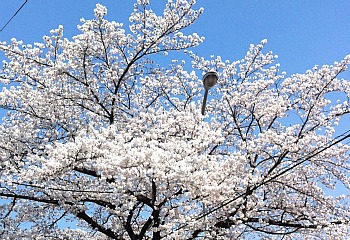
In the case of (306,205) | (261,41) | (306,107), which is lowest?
(306,205)

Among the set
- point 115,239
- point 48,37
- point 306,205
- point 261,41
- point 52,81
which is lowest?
point 115,239

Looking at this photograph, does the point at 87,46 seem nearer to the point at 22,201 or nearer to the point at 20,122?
the point at 20,122

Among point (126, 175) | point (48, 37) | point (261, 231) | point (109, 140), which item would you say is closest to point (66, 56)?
point (48, 37)

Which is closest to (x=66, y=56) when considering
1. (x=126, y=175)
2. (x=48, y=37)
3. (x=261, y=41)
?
(x=48, y=37)

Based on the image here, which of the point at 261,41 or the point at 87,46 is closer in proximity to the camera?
the point at 87,46

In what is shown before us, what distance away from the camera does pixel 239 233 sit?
29.8ft

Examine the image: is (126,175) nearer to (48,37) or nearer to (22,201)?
(22,201)

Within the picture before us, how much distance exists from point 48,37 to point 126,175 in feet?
16.4

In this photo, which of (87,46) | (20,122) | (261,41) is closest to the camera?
(87,46)

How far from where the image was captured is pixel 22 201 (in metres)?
9.80

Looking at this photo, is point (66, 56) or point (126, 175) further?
point (66, 56)

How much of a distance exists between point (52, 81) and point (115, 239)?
15.0 feet

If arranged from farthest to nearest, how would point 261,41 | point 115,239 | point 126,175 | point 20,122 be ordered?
point 261,41 < point 20,122 < point 115,239 < point 126,175

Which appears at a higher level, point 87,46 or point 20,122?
point 87,46
